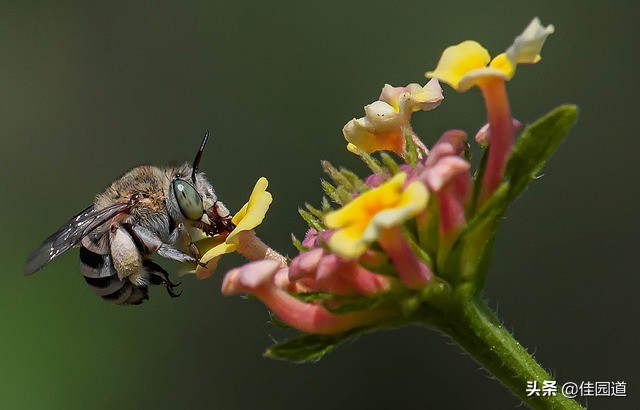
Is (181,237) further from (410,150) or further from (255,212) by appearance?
(410,150)

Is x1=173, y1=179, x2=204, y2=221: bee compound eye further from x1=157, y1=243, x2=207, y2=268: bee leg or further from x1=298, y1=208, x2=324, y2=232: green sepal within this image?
x1=298, y1=208, x2=324, y2=232: green sepal

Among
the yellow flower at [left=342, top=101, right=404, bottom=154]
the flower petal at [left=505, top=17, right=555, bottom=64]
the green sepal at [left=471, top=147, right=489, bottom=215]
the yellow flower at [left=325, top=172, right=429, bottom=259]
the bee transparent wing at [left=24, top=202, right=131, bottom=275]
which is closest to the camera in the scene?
the yellow flower at [left=325, top=172, right=429, bottom=259]

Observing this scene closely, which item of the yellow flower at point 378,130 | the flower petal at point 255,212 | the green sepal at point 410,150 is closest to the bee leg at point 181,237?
the flower petal at point 255,212

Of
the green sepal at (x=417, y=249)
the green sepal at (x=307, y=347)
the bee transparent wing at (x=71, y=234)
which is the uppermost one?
the bee transparent wing at (x=71, y=234)

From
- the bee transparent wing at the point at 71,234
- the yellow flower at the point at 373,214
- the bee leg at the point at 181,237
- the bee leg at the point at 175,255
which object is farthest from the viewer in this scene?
the bee transparent wing at the point at 71,234

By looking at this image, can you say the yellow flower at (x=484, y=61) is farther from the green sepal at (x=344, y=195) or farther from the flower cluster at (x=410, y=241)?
the green sepal at (x=344, y=195)

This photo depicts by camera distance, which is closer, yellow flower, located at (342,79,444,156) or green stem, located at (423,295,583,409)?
green stem, located at (423,295,583,409)

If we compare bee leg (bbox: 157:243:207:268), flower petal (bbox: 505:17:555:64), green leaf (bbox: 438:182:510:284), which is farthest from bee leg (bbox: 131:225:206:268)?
flower petal (bbox: 505:17:555:64)
